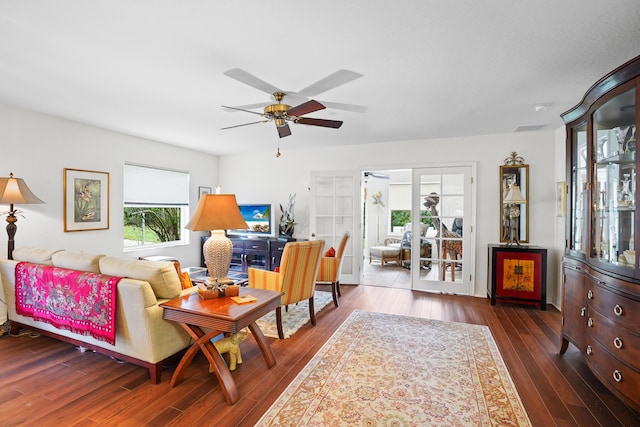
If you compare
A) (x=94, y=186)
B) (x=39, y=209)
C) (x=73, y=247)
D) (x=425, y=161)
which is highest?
(x=425, y=161)

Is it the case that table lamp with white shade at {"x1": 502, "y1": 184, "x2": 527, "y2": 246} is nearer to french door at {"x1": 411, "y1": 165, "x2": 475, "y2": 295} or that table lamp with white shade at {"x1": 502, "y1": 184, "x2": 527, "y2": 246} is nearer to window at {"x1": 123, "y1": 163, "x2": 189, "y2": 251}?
french door at {"x1": 411, "y1": 165, "x2": 475, "y2": 295}

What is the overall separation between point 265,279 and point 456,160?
3340mm

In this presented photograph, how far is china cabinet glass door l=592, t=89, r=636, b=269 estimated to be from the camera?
1.92 meters

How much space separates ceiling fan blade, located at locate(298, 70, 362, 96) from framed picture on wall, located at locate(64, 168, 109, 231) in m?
3.21

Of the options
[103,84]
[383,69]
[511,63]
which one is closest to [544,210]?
[511,63]

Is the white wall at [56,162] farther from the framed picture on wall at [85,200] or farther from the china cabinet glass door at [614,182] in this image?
the china cabinet glass door at [614,182]

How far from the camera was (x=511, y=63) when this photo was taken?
2.35 metres

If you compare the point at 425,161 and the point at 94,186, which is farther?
the point at 425,161

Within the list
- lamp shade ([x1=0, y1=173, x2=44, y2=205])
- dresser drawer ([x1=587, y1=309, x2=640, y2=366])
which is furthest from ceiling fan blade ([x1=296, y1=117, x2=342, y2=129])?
lamp shade ([x1=0, y1=173, x2=44, y2=205])

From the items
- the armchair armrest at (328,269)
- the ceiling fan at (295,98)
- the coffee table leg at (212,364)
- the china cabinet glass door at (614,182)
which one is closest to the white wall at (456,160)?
the armchair armrest at (328,269)

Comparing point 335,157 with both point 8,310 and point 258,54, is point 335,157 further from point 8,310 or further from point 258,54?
point 8,310

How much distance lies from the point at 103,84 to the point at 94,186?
1.93 metres

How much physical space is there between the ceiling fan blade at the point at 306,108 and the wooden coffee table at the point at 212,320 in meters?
1.48

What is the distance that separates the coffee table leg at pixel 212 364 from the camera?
204cm
